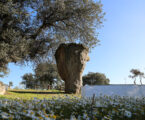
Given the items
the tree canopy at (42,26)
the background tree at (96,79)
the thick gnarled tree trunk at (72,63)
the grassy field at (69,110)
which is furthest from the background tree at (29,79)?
the grassy field at (69,110)

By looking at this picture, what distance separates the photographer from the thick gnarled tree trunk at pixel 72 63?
20.0 m

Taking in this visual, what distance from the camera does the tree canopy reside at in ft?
53.2

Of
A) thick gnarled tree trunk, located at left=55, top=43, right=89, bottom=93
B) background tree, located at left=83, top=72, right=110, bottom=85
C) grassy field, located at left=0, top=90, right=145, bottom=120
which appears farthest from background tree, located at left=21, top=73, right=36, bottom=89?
grassy field, located at left=0, top=90, right=145, bottom=120

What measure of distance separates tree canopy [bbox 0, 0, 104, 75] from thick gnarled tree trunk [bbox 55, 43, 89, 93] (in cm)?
161

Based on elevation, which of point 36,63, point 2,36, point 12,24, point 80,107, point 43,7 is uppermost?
point 43,7

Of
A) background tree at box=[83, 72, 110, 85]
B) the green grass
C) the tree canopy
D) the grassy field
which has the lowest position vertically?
the green grass

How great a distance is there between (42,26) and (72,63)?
5.99m

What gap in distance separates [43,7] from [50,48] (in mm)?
5873

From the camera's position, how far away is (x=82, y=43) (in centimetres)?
2128

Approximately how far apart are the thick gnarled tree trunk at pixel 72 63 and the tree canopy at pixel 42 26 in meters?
1.61

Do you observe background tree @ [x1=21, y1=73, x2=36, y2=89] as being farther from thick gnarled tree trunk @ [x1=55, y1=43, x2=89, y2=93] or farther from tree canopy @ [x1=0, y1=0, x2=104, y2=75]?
thick gnarled tree trunk @ [x1=55, y1=43, x2=89, y2=93]

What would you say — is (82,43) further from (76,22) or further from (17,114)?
(17,114)

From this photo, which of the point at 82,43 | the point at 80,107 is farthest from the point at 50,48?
the point at 80,107

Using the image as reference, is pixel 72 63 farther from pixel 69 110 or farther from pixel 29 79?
pixel 29 79
